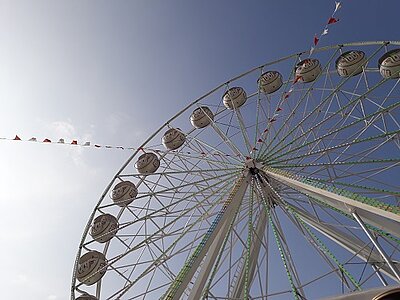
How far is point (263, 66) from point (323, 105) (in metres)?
3.87

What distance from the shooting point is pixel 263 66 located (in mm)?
16906

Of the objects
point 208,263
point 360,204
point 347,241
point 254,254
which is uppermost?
point 254,254

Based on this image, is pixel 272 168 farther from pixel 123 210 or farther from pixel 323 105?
pixel 123 210

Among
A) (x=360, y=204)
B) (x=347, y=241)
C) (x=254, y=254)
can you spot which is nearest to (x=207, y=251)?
(x=254, y=254)

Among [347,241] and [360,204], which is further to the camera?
[347,241]

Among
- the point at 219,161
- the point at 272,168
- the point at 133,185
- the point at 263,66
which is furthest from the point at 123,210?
the point at 263,66

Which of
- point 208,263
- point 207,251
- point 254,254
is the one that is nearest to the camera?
point 208,263

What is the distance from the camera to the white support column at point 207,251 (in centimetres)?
852

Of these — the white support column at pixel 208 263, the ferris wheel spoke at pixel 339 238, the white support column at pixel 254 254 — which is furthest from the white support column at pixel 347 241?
the white support column at pixel 208 263

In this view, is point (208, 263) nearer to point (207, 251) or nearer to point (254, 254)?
point (207, 251)

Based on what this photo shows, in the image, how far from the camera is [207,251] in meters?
9.99

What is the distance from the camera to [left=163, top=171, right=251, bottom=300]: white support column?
852 centimetres

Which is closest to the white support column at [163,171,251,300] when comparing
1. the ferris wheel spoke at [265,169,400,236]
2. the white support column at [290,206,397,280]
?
the white support column at [290,206,397,280]

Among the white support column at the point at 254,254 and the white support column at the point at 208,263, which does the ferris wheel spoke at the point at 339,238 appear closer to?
the white support column at the point at 254,254
